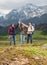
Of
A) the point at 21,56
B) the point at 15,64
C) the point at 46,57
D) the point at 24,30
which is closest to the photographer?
the point at 15,64

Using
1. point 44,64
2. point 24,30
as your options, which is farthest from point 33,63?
point 24,30

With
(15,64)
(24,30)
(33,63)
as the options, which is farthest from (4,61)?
(24,30)

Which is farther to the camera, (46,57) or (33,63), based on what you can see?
(46,57)

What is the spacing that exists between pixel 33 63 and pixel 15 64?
28.5 inches

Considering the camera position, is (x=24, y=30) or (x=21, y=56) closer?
(x=21, y=56)

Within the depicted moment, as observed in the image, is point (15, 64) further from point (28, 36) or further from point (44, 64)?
point (28, 36)

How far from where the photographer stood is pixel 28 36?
88.9 feet

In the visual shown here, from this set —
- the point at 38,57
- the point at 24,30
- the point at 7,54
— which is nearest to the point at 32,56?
the point at 38,57

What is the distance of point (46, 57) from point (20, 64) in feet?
6.15

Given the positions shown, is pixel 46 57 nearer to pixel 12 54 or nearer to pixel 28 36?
pixel 12 54

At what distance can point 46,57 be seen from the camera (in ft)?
36.7

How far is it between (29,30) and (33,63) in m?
16.6

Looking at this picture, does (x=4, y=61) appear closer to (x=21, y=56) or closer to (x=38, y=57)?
(x=21, y=56)

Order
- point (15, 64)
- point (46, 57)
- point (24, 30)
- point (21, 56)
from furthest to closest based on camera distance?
1. point (24, 30)
2. point (46, 57)
3. point (21, 56)
4. point (15, 64)
